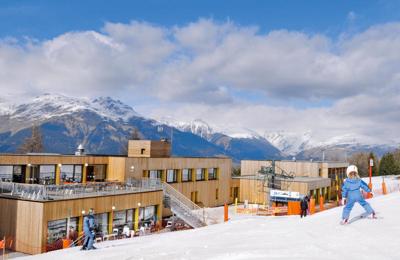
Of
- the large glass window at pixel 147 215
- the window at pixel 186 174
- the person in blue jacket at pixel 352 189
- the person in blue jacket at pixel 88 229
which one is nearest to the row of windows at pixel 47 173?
the large glass window at pixel 147 215

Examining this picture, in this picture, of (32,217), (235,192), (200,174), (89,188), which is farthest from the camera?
(235,192)

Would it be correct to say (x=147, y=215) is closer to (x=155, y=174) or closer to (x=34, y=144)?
(x=155, y=174)

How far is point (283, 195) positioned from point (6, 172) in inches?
1073

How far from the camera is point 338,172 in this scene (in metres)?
63.6

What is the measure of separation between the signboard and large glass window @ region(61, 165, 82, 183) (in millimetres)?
20510

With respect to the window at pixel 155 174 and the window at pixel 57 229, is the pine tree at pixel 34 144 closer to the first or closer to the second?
the window at pixel 155 174

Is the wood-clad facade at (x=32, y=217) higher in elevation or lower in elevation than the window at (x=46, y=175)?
lower

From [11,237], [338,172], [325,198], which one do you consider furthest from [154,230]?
[338,172]

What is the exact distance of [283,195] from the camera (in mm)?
44438

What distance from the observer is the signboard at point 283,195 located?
44.1 meters

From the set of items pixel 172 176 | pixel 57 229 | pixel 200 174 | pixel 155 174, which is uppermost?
pixel 155 174

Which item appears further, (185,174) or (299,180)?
(299,180)

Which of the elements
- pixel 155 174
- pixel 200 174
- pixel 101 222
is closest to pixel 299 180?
pixel 200 174

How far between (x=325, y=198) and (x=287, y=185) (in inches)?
339
